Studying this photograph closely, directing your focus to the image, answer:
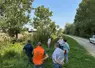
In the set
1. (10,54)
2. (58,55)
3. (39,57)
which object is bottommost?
(10,54)

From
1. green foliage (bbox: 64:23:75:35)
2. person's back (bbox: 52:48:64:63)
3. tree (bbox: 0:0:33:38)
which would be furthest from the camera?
green foliage (bbox: 64:23:75:35)

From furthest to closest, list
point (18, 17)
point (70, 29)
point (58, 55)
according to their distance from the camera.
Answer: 1. point (70, 29)
2. point (18, 17)
3. point (58, 55)

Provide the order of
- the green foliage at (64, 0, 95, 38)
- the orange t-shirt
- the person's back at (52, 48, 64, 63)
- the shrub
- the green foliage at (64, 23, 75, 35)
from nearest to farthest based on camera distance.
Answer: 1. the person's back at (52, 48, 64, 63)
2. the orange t-shirt
3. the shrub
4. the green foliage at (64, 0, 95, 38)
5. the green foliage at (64, 23, 75, 35)

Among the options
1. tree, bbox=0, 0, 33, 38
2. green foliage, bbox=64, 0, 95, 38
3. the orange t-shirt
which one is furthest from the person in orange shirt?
green foliage, bbox=64, 0, 95, 38

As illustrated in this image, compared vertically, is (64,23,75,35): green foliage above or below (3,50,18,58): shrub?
below

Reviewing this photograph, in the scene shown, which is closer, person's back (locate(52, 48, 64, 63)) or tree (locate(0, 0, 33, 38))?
person's back (locate(52, 48, 64, 63))

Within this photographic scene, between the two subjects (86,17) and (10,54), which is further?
(86,17)

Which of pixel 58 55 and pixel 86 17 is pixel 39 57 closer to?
pixel 58 55

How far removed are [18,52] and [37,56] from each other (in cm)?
1136

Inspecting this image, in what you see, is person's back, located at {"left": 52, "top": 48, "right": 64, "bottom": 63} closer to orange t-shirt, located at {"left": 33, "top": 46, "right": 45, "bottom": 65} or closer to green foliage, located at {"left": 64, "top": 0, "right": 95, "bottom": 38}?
orange t-shirt, located at {"left": 33, "top": 46, "right": 45, "bottom": 65}

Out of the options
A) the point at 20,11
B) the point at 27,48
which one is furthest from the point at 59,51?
the point at 20,11

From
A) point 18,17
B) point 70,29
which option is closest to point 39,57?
point 18,17

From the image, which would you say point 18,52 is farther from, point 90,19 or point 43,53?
point 90,19

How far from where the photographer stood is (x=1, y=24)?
93.1 ft
